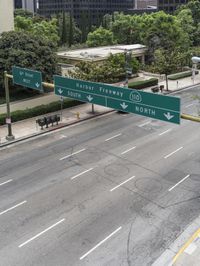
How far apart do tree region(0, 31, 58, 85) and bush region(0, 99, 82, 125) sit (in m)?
3.86

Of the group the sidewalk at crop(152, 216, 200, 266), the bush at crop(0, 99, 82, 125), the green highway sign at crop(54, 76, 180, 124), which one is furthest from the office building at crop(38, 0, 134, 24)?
the sidewalk at crop(152, 216, 200, 266)

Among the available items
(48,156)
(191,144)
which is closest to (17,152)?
(48,156)

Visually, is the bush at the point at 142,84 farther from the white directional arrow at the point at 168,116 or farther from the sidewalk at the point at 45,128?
the white directional arrow at the point at 168,116

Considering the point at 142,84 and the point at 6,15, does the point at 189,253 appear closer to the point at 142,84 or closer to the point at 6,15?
the point at 142,84

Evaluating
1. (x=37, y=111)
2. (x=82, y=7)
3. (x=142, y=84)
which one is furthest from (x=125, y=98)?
(x=82, y=7)

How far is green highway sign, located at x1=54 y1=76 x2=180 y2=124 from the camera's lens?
20953 mm

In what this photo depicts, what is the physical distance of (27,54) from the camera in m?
42.1

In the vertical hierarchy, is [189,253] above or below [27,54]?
below

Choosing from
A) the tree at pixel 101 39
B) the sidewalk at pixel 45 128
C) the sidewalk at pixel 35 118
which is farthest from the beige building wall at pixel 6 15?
the tree at pixel 101 39

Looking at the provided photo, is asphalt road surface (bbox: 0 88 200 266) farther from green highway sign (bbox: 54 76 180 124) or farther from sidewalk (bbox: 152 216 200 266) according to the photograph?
green highway sign (bbox: 54 76 180 124)

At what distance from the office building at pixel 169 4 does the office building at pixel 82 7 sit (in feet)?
95.5

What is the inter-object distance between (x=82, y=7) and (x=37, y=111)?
410 ft

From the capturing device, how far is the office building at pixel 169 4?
406 feet

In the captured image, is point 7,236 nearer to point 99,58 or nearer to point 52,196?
point 52,196
